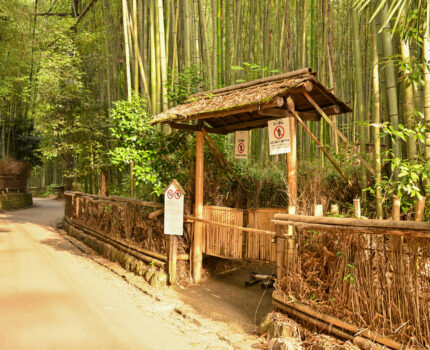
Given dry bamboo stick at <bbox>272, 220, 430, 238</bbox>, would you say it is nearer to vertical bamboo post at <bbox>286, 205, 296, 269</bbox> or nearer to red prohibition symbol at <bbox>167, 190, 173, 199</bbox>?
vertical bamboo post at <bbox>286, 205, 296, 269</bbox>

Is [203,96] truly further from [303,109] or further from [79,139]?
[79,139]

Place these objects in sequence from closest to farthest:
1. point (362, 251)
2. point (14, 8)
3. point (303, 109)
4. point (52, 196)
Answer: point (362, 251)
point (303, 109)
point (14, 8)
point (52, 196)

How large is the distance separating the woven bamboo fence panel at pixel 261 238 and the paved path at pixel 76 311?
40.8 inches

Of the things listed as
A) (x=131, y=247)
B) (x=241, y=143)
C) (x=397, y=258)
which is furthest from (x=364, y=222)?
(x=131, y=247)

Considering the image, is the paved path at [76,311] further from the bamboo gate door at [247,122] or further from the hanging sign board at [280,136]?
the hanging sign board at [280,136]

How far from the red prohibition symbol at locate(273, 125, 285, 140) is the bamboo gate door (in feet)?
0.30

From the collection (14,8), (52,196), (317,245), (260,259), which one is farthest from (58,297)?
(52,196)

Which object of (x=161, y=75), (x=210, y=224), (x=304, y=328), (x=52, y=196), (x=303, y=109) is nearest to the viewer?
(x=304, y=328)

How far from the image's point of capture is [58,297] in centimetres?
399

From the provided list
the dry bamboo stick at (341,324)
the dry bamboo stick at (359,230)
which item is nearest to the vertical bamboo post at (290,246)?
the dry bamboo stick at (359,230)

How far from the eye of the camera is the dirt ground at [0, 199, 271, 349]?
3039 mm

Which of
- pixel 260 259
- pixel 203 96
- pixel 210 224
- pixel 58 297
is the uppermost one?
pixel 203 96

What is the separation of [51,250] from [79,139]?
2.91 metres

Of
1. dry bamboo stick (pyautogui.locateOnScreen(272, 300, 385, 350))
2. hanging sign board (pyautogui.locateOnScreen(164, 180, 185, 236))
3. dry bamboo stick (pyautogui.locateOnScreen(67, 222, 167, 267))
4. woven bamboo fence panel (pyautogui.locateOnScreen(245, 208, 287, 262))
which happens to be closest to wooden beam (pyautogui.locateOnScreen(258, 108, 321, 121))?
woven bamboo fence panel (pyautogui.locateOnScreen(245, 208, 287, 262))
